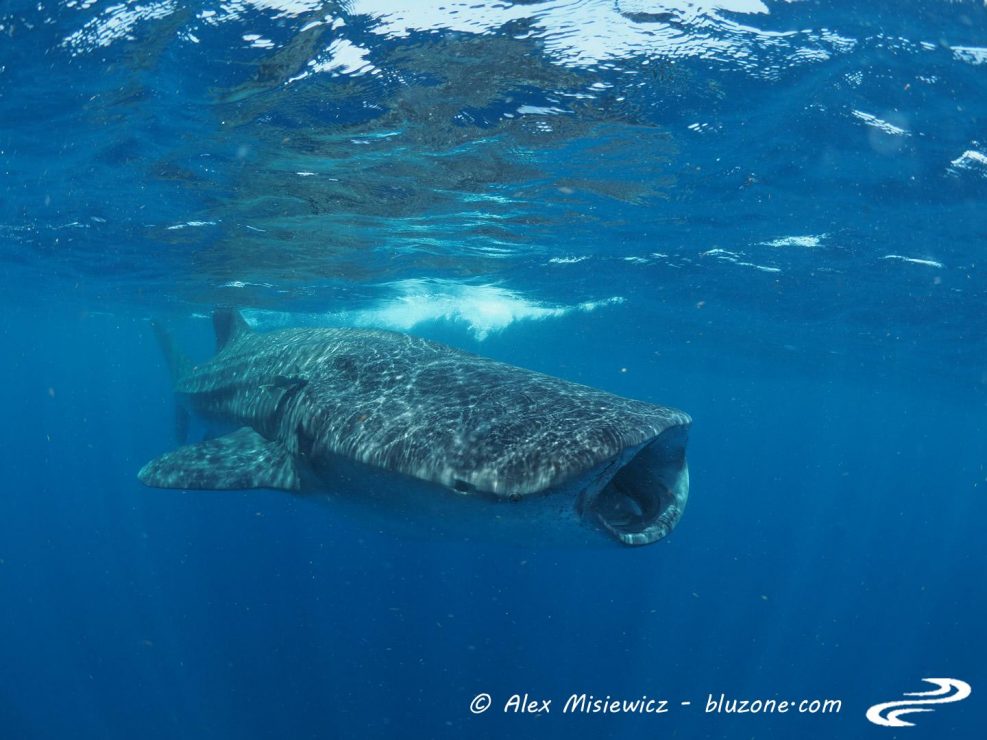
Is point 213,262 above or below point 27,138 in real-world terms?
below

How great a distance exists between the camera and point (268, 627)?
20.2 metres

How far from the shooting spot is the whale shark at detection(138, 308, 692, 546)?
410 cm

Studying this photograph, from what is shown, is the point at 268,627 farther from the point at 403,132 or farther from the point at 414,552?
the point at 403,132

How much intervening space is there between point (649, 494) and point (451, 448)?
5.20 feet

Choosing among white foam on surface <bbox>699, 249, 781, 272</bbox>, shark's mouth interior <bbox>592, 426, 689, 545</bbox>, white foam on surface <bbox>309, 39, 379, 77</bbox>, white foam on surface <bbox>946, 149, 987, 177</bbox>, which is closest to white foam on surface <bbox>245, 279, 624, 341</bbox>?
white foam on surface <bbox>699, 249, 781, 272</bbox>

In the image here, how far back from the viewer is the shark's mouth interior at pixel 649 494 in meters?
4.24

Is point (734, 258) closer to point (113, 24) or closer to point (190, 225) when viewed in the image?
point (190, 225)

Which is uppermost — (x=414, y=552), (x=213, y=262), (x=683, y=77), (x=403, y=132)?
(x=683, y=77)

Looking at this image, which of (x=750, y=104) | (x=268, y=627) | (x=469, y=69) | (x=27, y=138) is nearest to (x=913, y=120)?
(x=750, y=104)

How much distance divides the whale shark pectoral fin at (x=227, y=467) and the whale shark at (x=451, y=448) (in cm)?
2

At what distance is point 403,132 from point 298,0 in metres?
3.58

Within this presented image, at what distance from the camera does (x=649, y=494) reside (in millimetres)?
4773

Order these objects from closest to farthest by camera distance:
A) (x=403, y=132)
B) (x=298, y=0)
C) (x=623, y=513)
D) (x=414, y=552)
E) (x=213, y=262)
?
(x=623, y=513) → (x=298, y=0) → (x=403, y=132) → (x=213, y=262) → (x=414, y=552)

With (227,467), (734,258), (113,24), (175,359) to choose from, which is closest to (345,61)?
(113,24)
